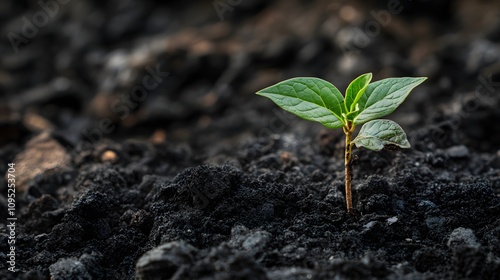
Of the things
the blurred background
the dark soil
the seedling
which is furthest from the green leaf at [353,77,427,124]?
the blurred background

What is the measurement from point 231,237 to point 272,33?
3.07 metres

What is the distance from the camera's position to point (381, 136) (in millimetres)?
2059

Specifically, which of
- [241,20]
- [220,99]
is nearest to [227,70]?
[220,99]

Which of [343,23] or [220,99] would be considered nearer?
[220,99]

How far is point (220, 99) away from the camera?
4.31 metres

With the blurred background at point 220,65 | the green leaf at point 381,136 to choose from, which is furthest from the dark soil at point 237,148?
the green leaf at point 381,136

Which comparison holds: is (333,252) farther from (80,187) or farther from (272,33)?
(272,33)

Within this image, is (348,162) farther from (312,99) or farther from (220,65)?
(220,65)

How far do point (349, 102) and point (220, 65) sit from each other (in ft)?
8.42

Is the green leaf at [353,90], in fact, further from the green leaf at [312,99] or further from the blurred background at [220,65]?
the blurred background at [220,65]

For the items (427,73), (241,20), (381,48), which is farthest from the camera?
(241,20)

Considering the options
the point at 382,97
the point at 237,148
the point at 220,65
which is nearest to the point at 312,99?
the point at 382,97

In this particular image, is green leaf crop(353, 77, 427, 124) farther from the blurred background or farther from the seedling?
the blurred background

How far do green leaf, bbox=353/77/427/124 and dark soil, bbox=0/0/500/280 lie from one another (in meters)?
0.37
